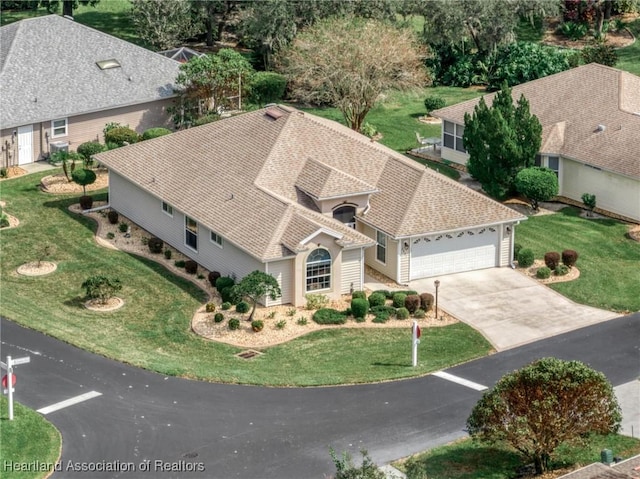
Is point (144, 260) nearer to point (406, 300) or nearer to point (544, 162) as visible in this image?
point (406, 300)

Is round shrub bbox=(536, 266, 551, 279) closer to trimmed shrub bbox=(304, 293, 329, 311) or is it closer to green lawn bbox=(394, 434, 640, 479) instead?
trimmed shrub bbox=(304, 293, 329, 311)

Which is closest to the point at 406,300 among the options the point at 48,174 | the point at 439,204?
the point at 439,204

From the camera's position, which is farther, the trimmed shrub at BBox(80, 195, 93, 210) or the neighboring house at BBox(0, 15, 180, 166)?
the neighboring house at BBox(0, 15, 180, 166)

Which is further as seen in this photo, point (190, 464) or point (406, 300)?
point (406, 300)

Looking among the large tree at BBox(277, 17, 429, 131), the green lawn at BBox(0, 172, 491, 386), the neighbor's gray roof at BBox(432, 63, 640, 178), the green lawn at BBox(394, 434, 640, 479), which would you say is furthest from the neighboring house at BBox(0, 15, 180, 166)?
the green lawn at BBox(394, 434, 640, 479)

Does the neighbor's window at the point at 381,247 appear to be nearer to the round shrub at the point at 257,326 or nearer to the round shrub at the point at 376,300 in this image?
the round shrub at the point at 376,300

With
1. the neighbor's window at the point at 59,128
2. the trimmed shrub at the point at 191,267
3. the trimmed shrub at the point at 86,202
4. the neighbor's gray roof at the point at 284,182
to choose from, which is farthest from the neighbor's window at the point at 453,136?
the neighbor's window at the point at 59,128
